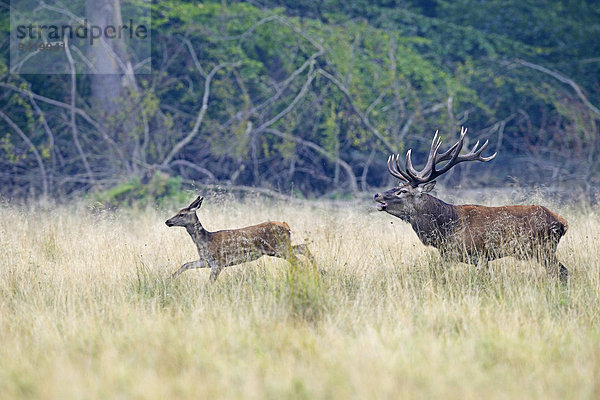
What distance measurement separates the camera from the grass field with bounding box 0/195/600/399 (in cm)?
422

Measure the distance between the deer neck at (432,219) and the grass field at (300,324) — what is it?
0.61ft

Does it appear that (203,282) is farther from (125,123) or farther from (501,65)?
(501,65)

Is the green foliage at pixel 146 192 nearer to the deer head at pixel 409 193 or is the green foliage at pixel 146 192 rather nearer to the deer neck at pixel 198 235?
the deer neck at pixel 198 235

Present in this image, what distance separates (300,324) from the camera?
5.30 meters

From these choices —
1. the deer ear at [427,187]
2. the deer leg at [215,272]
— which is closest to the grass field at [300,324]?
the deer leg at [215,272]

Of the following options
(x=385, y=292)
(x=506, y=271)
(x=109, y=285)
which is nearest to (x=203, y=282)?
(x=109, y=285)

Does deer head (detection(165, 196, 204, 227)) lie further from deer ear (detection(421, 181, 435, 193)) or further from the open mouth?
deer ear (detection(421, 181, 435, 193))

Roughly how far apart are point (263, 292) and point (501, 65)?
488 inches

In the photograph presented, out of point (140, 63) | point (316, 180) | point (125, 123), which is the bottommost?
point (316, 180)

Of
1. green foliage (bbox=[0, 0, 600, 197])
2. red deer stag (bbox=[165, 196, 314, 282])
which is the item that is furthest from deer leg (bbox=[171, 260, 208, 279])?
green foliage (bbox=[0, 0, 600, 197])

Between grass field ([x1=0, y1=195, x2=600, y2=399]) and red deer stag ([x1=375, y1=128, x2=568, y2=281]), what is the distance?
175 millimetres

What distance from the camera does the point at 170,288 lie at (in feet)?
21.4

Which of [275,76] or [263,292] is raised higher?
[275,76]

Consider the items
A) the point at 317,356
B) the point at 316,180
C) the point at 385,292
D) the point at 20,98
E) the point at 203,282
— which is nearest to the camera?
the point at 317,356
